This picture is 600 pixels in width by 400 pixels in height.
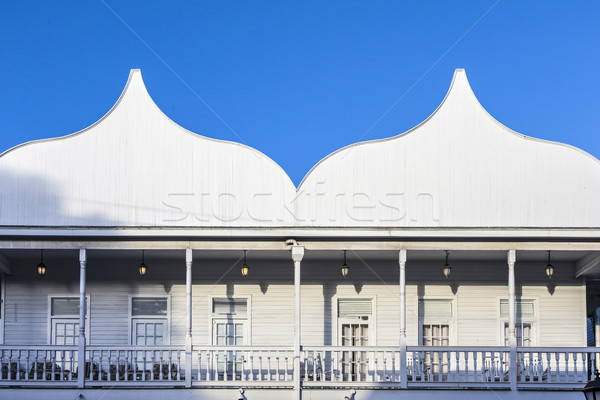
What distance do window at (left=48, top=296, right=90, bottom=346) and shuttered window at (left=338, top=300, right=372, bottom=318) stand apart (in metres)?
5.57

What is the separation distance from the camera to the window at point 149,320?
19297mm

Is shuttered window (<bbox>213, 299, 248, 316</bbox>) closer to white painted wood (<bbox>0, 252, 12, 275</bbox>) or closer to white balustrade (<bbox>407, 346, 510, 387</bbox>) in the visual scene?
white balustrade (<bbox>407, 346, 510, 387</bbox>)

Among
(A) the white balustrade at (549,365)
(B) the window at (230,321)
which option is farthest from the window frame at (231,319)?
(A) the white balustrade at (549,365)

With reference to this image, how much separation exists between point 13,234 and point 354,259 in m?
7.08

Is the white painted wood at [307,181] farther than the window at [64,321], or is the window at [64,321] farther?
the window at [64,321]

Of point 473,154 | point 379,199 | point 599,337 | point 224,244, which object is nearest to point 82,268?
point 224,244

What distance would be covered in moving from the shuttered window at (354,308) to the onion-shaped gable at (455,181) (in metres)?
3.39

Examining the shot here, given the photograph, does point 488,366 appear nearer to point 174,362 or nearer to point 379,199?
point 379,199

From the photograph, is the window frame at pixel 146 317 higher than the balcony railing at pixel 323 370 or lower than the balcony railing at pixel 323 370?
higher

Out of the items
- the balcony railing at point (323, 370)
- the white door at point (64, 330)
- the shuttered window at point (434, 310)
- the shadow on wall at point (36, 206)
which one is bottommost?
the balcony railing at point (323, 370)

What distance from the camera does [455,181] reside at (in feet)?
54.6

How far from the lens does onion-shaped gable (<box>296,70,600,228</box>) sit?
54.1 feet

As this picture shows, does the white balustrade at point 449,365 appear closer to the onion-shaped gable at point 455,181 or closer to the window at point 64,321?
the onion-shaped gable at point 455,181

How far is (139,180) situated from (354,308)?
5.69 m
